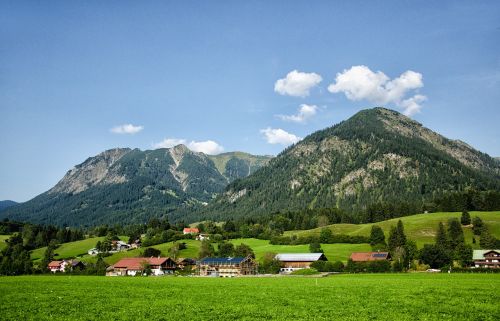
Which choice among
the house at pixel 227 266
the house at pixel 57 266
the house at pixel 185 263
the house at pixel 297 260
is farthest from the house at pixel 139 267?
the house at pixel 297 260

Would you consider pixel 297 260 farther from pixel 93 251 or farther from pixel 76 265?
pixel 93 251

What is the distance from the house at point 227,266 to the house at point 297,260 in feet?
32.4

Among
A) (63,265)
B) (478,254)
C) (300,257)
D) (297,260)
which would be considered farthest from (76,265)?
(478,254)

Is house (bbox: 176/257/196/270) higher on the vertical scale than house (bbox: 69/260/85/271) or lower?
lower

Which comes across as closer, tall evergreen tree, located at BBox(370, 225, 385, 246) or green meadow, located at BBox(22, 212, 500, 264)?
green meadow, located at BBox(22, 212, 500, 264)

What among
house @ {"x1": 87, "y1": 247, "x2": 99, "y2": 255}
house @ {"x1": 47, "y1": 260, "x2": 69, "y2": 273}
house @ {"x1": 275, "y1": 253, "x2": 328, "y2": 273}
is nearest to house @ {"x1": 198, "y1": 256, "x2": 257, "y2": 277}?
house @ {"x1": 275, "y1": 253, "x2": 328, "y2": 273}

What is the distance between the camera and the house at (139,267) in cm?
13725

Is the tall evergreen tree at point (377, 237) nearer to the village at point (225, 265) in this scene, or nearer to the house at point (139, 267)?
the village at point (225, 265)

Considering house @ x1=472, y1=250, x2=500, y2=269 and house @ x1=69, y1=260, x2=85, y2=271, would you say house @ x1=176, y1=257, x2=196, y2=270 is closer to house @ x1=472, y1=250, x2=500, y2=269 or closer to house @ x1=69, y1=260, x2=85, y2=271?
house @ x1=69, y1=260, x2=85, y2=271

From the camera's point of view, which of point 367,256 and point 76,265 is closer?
point 367,256

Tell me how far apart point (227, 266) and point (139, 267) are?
2975 cm

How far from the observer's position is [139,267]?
456 ft

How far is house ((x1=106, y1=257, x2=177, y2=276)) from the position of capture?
137250 mm

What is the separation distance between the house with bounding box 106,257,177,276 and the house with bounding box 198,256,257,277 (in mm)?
13437
